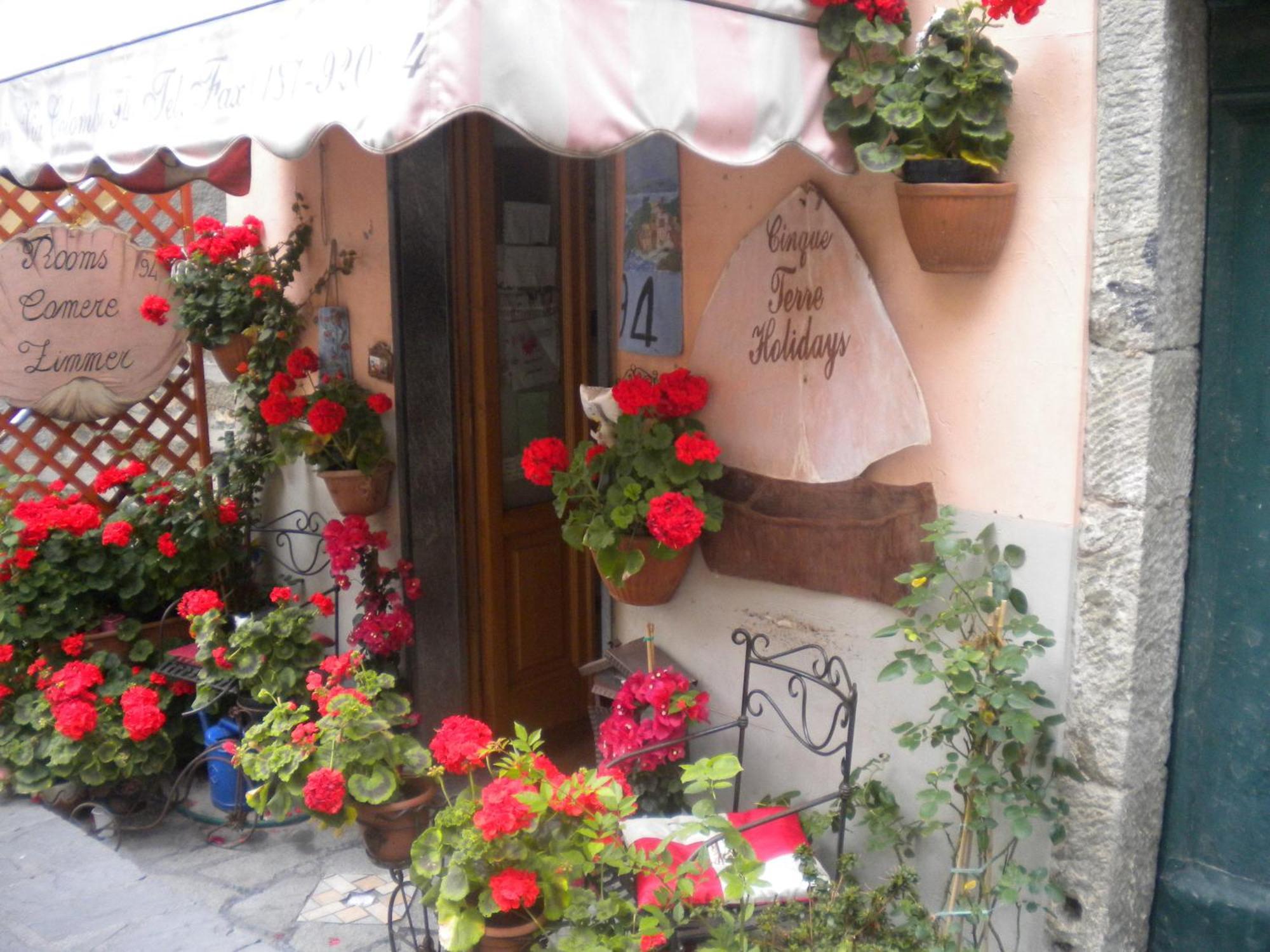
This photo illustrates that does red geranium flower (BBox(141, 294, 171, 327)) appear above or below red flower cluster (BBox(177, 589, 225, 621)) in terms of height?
above

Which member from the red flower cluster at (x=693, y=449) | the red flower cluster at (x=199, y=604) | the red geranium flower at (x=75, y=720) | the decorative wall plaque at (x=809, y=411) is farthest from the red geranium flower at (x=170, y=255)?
the red flower cluster at (x=693, y=449)

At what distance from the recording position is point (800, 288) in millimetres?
2928

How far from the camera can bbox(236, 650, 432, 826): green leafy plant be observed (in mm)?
2984

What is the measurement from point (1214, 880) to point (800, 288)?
1722 mm

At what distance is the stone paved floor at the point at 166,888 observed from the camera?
10.6 feet

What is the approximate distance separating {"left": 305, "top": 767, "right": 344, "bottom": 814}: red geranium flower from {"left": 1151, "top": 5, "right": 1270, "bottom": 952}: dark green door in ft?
6.63

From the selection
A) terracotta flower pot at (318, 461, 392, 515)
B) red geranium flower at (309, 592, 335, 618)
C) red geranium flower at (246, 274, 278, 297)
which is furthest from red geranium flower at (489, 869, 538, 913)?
red geranium flower at (246, 274, 278, 297)

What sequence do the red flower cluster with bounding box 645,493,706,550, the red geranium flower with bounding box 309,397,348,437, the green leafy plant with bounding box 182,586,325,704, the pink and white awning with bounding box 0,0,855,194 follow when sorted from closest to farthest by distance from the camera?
the pink and white awning with bounding box 0,0,855,194 → the red flower cluster with bounding box 645,493,706,550 → the green leafy plant with bounding box 182,586,325,704 → the red geranium flower with bounding box 309,397,348,437

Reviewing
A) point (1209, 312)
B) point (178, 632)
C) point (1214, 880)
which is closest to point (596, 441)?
point (1209, 312)

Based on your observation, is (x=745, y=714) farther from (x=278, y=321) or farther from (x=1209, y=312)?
(x=278, y=321)

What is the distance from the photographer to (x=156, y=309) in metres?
4.57

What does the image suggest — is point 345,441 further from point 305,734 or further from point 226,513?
point 305,734

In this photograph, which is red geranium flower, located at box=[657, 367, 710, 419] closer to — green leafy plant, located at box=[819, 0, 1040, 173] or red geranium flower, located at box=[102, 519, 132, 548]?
green leafy plant, located at box=[819, 0, 1040, 173]

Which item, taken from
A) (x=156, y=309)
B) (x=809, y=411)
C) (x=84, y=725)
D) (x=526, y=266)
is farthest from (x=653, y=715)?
(x=156, y=309)
